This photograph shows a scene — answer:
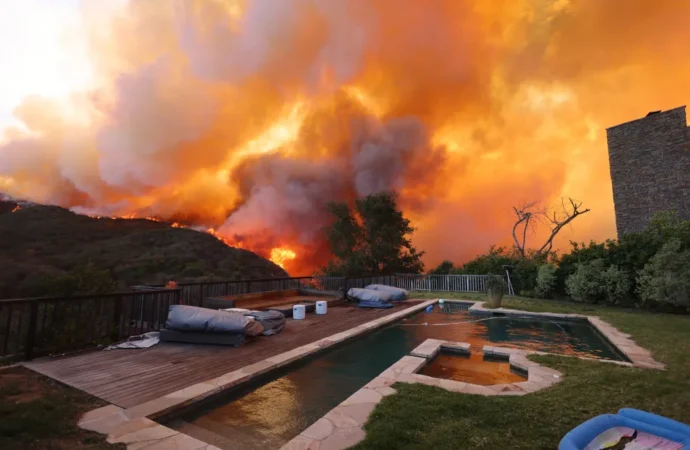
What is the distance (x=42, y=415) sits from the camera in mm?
2666

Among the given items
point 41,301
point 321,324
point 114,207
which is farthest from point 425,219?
point 41,301

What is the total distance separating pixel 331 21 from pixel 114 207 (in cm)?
1808

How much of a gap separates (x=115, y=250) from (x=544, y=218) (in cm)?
3549

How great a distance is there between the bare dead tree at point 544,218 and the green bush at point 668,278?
937 centimetres

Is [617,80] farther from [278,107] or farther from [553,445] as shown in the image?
[553,445]

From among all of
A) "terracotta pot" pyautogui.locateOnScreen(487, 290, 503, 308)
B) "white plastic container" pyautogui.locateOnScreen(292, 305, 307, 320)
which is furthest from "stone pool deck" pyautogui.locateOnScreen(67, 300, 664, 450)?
"terracotta pot" pyautogui.locateOnScreen(487, 290, 503, 308)

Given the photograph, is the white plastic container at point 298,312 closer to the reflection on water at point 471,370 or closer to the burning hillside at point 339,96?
the reflection on water at point 471,370

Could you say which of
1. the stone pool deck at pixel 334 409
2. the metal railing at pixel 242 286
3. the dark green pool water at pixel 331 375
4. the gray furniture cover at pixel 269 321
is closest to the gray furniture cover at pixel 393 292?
the metal railing at pixel 242 286

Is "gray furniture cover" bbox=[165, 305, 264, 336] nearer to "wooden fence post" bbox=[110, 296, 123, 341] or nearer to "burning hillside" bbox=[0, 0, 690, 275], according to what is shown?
"wooden fence post" bbox=[110, 296, 123, 341]

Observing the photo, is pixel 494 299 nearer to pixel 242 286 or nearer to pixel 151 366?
pixel 242 286

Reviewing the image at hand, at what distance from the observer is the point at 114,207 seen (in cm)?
2078

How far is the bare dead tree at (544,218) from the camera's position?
66.8ft

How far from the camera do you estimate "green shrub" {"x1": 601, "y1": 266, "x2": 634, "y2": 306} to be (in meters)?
11.3

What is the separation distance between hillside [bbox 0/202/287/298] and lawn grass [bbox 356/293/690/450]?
22747mm
